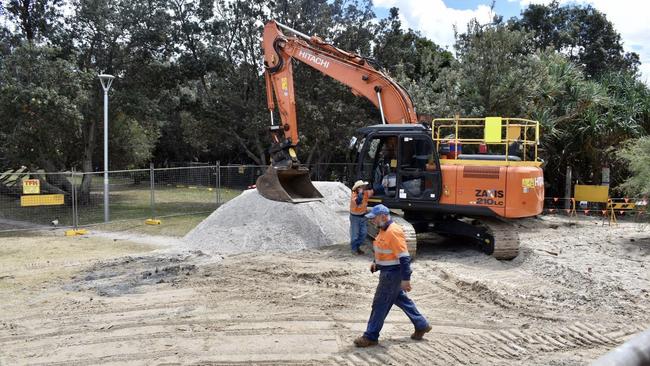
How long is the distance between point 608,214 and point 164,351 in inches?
642

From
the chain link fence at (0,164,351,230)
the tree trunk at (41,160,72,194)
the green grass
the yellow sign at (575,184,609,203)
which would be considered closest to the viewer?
the chain link fence at (0,164,351,230)

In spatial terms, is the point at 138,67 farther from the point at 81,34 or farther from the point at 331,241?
the point at 331,241

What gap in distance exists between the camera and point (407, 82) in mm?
20094

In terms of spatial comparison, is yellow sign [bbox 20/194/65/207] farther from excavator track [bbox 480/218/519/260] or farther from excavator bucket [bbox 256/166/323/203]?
excavator track [bbox 480/218/519/260]

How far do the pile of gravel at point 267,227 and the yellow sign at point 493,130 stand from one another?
429 centimetres

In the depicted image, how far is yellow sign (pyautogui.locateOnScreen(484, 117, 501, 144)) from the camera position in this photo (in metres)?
10.7

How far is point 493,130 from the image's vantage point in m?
10.7

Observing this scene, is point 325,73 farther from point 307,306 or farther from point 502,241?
point 307,306

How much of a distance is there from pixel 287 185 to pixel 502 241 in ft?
18.3

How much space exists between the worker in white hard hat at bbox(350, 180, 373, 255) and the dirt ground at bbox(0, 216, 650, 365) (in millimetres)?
347

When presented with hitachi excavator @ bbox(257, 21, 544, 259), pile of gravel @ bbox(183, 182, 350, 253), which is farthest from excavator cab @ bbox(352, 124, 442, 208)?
pile of gravel @ bbox(183, 182, 350, 253)

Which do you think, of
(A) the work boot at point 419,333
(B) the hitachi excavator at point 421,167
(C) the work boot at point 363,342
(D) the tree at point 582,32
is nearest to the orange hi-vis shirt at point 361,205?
(B) the hitachi excavator at point 421,167

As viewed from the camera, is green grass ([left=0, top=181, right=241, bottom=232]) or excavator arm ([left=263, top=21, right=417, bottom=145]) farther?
green grass ([left=0, top=181, right=241, bottom=232])

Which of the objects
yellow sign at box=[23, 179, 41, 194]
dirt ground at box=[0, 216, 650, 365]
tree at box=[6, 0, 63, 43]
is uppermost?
tree at box=[6, 0, 63, 43]
